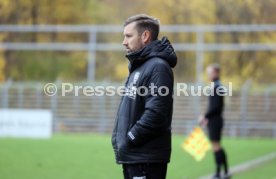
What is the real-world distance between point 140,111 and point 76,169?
9.11 metres

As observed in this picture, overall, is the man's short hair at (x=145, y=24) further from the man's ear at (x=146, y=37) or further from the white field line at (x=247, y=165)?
the white field line at (x=247, y=165)

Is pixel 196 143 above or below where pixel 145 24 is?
below

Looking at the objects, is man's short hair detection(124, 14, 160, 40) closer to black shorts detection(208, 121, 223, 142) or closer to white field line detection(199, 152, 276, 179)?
white field line detection(199, 152, 276, 179)

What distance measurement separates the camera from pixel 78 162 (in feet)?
55.0

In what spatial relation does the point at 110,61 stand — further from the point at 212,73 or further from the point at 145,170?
the point at 145,170

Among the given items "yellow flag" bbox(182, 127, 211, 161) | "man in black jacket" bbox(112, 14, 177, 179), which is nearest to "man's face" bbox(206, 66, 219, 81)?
"yellow flag" bbox(182, 127, 211, 161)

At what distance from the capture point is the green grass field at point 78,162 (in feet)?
45.7

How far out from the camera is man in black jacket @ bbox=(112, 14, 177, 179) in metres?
5.93

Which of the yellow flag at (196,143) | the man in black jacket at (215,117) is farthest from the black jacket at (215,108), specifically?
the yellow flag at (196,143)

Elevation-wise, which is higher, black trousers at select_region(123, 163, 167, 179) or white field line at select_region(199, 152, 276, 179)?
black trousers at select_region(123, 163, 167, 179)

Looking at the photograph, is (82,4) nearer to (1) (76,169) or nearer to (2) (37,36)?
(2) (37,36)

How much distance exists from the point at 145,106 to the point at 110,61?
37423 mm

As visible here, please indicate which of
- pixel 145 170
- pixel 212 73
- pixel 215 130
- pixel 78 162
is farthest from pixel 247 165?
pixel 145 170

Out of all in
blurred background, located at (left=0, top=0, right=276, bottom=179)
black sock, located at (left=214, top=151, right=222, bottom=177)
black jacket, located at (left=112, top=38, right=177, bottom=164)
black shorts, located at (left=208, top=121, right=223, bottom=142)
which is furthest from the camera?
blurred background, located at (left=0, top=0, right=276, bottom=179)
